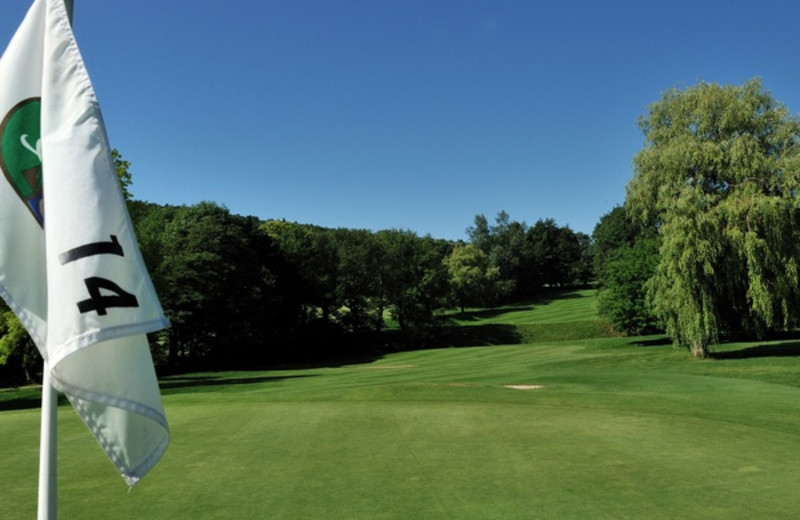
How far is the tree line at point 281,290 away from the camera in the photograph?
4291 cm

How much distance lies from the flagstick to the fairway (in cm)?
335

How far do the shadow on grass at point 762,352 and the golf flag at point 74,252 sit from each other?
30.8 meters

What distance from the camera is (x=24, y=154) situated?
9.29ft

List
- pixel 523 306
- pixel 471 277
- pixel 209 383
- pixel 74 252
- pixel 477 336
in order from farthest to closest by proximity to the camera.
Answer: pixel 523 306, pixel 471 277, pixel 477 336, pixel 209 383, pixel 74 252

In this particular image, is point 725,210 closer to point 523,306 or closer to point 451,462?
point 451,462

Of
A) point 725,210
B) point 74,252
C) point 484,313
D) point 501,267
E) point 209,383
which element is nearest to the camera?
point 74,252

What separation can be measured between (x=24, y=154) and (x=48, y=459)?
55.5 inches

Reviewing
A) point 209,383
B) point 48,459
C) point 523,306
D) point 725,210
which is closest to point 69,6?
point 48,459

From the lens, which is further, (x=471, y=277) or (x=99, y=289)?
(x=471, y=277)

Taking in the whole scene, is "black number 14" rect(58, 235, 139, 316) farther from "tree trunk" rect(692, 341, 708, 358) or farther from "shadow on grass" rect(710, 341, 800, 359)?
"shadow on grass" rect(710, 341, 800, 359)

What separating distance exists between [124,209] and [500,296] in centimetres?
8280

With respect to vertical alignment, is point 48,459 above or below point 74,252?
below

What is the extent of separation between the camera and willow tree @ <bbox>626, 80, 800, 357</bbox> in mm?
25281

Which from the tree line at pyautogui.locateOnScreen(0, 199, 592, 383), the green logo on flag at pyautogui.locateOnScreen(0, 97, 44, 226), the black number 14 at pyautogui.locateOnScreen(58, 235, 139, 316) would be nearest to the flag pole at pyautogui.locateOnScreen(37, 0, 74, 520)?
the black number 14 at pyautogui.locateOnScreen(58, 235, 139, 316)
